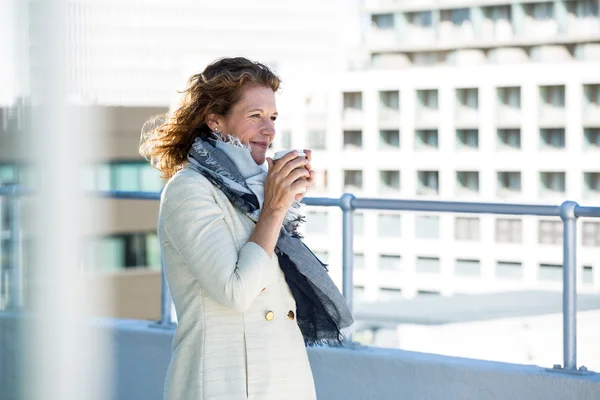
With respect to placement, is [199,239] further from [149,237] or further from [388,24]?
[388,24]

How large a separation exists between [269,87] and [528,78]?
281 ft

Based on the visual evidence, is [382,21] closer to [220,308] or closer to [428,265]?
[428,265]

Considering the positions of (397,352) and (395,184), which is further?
(395,184)

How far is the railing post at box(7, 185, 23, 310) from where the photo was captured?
3.21ft

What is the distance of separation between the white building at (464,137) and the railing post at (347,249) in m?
80.0

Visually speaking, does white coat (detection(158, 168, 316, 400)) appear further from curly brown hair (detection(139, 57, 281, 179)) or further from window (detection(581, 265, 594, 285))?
window (detection(581, 265, 594, 285))

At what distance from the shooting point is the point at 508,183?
85.6 meters

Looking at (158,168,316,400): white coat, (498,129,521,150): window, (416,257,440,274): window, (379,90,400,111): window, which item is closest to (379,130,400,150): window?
(379,90,400,111): window

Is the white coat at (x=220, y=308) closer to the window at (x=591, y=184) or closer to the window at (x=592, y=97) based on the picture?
the window at (x=592, y=97)

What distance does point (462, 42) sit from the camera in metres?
90.7

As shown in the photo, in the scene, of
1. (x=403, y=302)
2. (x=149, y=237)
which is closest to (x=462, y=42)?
(x=149, y=237)

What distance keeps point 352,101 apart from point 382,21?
30.4 feet

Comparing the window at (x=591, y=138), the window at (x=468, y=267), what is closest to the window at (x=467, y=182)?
the window at (x=468, y=267)

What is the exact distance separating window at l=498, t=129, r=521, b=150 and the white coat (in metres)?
85.8
